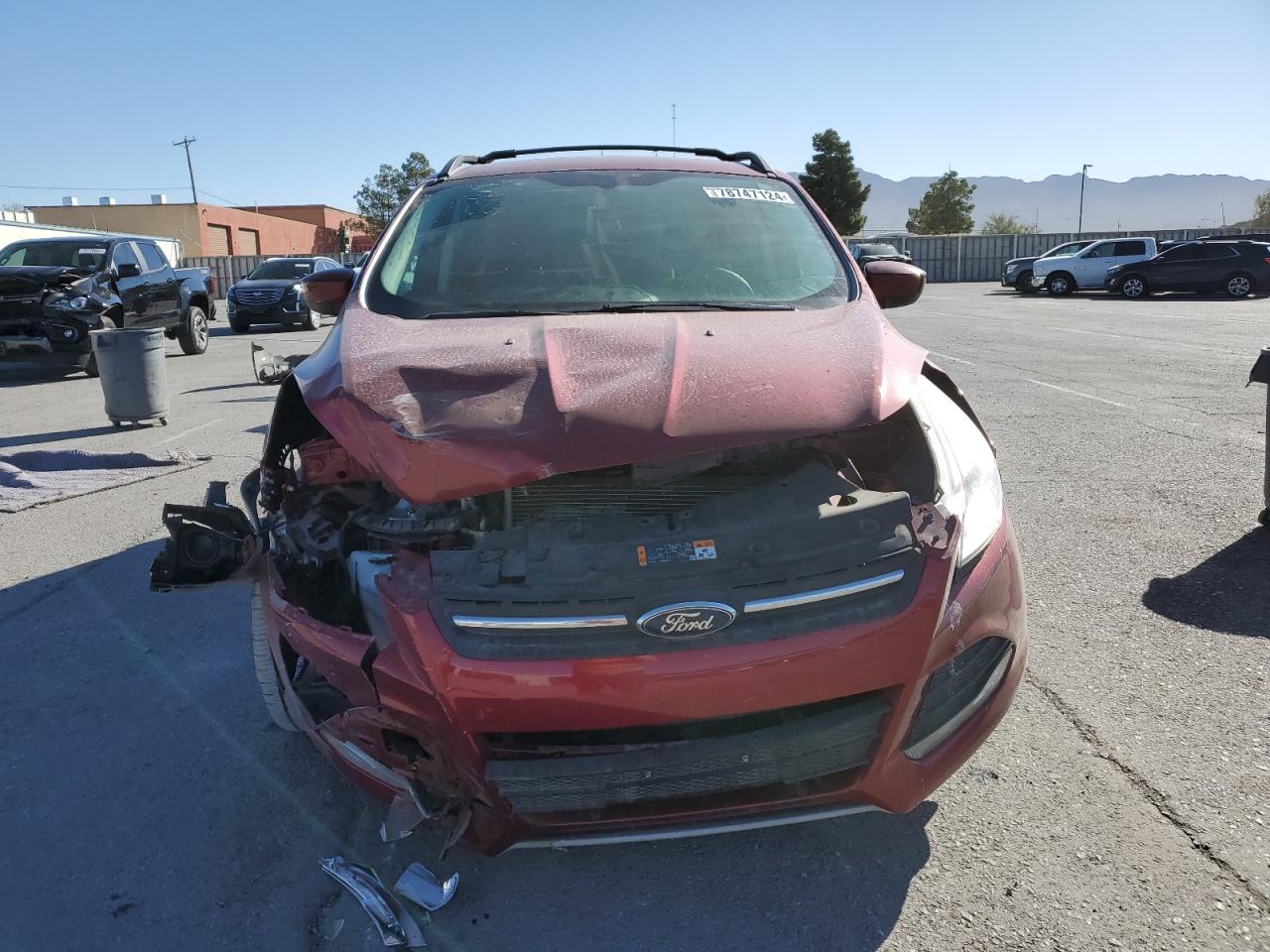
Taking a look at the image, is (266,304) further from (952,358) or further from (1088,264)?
(1088,264)

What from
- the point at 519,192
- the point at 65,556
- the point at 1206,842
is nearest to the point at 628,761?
the point at 1206,842

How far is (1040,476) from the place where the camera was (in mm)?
5793

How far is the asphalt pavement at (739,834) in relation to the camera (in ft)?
6.89

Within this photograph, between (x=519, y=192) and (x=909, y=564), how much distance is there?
2.36 meters

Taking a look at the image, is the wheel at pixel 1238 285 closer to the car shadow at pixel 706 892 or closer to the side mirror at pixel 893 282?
the side mirror at pixel 893 282

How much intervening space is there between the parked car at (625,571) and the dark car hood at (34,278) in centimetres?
1085

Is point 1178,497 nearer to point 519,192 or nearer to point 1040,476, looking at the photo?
point 1040,476

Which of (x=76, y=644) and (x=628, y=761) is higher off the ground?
(x=628, y=761)

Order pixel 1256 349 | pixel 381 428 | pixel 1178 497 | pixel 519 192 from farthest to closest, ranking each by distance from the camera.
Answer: pixel 1256 349, pixel 1178 497, pixel 519 192, pixel 381 428

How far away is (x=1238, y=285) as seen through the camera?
74.1 feet

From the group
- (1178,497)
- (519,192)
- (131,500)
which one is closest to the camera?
(519,192)

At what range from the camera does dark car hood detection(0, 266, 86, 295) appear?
36.6ft

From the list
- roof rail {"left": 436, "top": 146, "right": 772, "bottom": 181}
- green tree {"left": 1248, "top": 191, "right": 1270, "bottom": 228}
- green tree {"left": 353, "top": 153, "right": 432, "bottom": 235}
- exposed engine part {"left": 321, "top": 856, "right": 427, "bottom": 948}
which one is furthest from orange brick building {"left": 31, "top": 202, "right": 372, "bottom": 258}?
green tree {"left": 1248, "top": 191, "right": 1270, "bottom": 228}

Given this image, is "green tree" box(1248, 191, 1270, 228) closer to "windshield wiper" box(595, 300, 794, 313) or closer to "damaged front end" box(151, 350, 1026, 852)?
"windshield wiper" box(595, 300, 794, 313)
